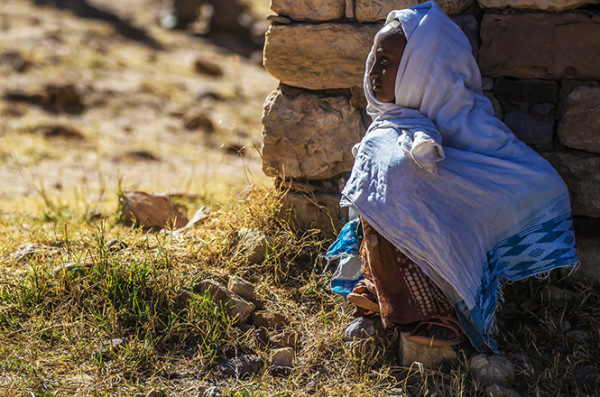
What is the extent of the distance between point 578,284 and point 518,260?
56cm

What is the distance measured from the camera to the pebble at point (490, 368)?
101 inches

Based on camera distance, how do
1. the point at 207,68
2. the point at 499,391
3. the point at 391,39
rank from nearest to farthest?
the point at 499,391
the point at 391,39
the point at 207,68

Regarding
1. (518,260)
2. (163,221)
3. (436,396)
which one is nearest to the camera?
(436,396)

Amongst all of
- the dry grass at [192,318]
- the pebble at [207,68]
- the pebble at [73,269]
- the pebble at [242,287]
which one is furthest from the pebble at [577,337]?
the pebble at [207,68]

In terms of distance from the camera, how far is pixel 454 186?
2.59 meters

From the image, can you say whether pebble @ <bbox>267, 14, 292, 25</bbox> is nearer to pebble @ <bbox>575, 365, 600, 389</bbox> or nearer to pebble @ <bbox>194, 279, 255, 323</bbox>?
pebble @ <bbox>194, 279, 255, 323</bbox>

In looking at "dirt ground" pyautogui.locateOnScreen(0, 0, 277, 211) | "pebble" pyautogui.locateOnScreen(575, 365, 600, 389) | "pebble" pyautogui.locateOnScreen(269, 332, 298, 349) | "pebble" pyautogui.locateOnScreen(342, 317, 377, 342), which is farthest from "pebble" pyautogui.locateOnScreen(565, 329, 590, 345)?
"dirt ground" pyautogui.locateOnScreen(0, 0, 277, 211)

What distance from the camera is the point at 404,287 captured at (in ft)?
8.70

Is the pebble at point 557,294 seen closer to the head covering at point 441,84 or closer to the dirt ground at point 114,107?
the head covering at point 441,84

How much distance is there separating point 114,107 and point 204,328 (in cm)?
559

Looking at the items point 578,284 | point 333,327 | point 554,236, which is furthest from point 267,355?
point 578,284

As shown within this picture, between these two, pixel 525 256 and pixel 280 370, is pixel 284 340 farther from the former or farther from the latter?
pixel 525 256

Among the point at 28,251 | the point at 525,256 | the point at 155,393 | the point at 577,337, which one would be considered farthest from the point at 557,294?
the point at 28,251

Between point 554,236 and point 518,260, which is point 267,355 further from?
point 554,236
